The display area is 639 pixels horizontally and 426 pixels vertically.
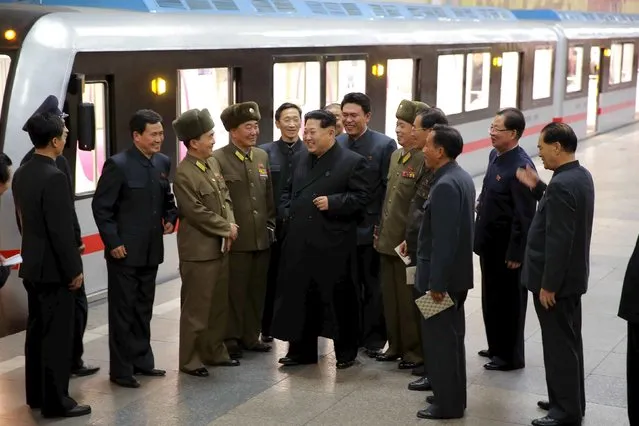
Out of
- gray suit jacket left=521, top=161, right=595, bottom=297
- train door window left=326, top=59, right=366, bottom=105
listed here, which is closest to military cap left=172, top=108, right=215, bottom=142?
gray suit jacket left=521, top=161, right=595, bottom=297

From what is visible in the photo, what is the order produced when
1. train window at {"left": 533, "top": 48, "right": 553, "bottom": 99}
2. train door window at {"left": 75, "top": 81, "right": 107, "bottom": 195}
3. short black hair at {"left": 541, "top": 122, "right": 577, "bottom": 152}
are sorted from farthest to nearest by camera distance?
train window at {"left": 533, "top": 48, "right": 553, "bottom": 99} → train door window at {"left": 75, "top": 81, "right": 107, "bottom": 195} → short black hair at {"left": 541, "top": 122, "right": 577, "bottom": 152}

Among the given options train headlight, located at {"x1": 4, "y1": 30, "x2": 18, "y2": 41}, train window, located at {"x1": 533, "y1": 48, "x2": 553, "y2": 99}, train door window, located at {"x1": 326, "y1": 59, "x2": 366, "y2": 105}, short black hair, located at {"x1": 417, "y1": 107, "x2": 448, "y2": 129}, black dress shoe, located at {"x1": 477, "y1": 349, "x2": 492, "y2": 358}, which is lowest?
black dress shoe, located at {"x1": 477, "y1": 349, "x2": 492, "y2": 358}

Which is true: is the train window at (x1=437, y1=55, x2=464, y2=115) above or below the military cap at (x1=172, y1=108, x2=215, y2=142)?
below

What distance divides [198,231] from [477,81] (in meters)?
9.98

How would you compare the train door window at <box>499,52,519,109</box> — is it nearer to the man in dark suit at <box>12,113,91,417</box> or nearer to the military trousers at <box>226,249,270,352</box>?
the military trousers at <box>226,249,270,352</box>

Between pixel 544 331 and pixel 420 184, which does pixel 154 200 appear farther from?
pixel 544 331

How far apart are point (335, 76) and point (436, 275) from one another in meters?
5.96

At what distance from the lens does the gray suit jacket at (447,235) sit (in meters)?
5.87

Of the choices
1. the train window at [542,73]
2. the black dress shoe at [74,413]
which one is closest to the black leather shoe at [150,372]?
the black dress shoe at [74,413]

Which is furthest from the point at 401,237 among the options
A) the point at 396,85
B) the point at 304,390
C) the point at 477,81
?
the point at 477,81

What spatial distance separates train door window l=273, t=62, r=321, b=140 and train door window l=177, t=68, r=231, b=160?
0.81 meters

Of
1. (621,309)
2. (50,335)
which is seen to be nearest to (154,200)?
(50,335)

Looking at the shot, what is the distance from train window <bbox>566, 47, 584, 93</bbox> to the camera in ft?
68.6

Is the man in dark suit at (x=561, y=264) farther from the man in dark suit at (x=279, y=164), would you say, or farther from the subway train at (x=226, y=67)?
the subway train at (x=226, y=67)
